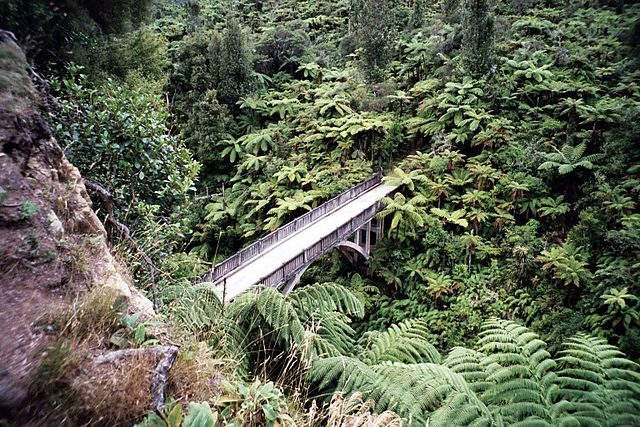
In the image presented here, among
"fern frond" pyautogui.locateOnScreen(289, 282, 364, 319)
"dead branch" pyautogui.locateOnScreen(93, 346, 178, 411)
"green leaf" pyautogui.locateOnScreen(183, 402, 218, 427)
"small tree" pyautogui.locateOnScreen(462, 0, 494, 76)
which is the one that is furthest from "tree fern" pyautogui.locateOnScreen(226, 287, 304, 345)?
"small tree" pyautogui.locateOnScreen(462, 0, 494, 76)

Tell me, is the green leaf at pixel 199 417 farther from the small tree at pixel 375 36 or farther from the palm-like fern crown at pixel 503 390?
the small tree at pixel 375 36

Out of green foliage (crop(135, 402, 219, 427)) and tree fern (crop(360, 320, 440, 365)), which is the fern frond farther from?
green foliage (crop(135, 402, 219, 427))

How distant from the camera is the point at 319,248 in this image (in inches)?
464

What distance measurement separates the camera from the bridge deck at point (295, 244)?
941 centimetres

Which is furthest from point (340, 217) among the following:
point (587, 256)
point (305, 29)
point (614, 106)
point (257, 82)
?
point (305, 29)

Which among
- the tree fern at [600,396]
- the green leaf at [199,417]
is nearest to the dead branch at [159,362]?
the green leaf at [199,417]

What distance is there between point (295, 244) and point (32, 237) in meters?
9.56

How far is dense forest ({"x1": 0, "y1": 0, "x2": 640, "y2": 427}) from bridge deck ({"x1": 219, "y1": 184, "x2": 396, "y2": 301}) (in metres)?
1.22

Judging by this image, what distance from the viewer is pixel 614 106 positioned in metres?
13.9

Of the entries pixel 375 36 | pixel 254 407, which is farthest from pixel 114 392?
pixel 375 36

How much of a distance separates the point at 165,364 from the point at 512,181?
14460 millimetres

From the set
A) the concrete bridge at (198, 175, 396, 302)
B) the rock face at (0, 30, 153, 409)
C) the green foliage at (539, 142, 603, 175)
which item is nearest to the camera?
the rock face at (0, 30, 153, 409)

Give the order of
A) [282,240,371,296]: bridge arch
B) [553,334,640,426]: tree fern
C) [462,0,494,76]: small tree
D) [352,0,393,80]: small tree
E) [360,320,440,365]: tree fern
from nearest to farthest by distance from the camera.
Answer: [553,334,640,426]: tree fern → [360,320,440,365]: tree fern → [282,240,371,296]: bridge arch → [462,0,494,76]: small tree → [352,0,393,80]: small tree

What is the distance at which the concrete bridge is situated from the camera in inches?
381
